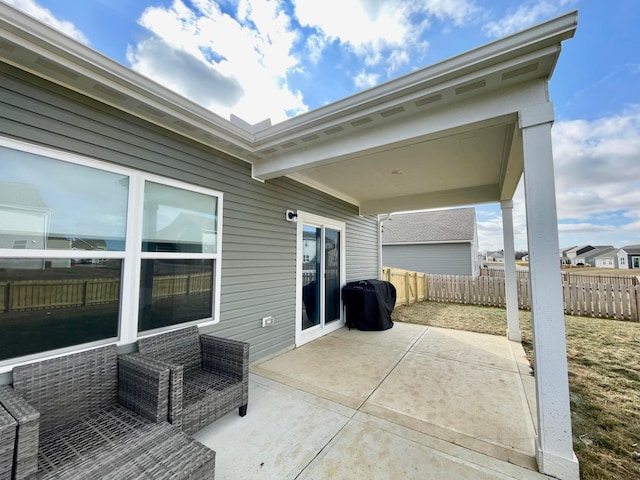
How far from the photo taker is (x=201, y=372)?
2734mm

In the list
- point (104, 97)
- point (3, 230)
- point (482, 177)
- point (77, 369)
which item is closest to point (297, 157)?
point (104, 97)

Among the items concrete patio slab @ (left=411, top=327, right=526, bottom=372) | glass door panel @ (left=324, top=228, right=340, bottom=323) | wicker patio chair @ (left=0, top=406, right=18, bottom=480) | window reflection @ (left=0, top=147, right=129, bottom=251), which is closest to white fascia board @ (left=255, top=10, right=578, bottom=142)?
window reflection @ (left=0, top=147, right=129, bottom=251)

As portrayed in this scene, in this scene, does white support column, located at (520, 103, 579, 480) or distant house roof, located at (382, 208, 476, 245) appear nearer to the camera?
white support column, located at (520, 103, 579, 480)

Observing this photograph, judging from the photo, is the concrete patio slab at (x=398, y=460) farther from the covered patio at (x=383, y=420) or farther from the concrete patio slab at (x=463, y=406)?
the concrete patio slab at (x=463, y=406)

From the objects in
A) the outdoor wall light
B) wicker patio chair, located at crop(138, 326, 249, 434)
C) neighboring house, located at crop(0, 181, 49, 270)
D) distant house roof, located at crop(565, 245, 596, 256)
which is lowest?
wicker patio chair, located at crop(138, 326, 249, 434)

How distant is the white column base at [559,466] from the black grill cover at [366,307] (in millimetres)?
3891

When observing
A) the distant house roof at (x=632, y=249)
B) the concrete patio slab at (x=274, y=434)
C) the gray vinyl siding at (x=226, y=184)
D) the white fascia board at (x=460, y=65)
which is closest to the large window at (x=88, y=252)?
the gray vinyl siding at (x=226, y=184)

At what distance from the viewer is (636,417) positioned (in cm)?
261

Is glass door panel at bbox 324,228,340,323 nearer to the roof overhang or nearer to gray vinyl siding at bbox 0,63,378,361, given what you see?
gray vinyl siding at bbox 0,63,378,361

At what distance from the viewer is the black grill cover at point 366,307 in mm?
5805

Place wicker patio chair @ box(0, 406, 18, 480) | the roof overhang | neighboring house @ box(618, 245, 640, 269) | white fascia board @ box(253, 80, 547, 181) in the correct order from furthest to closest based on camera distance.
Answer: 1. neighboring house @ box(618, 245, 640, 269)
2. white fascia board @ box(253, 80, 547, 181)
3. the roof overhang
4. wicker patio chair @ box(0, 406, 18, 480)

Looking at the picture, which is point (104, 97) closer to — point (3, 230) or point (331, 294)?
point (3, 230)

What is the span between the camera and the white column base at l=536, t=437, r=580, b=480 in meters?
1.86

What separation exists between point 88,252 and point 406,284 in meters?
8.79
